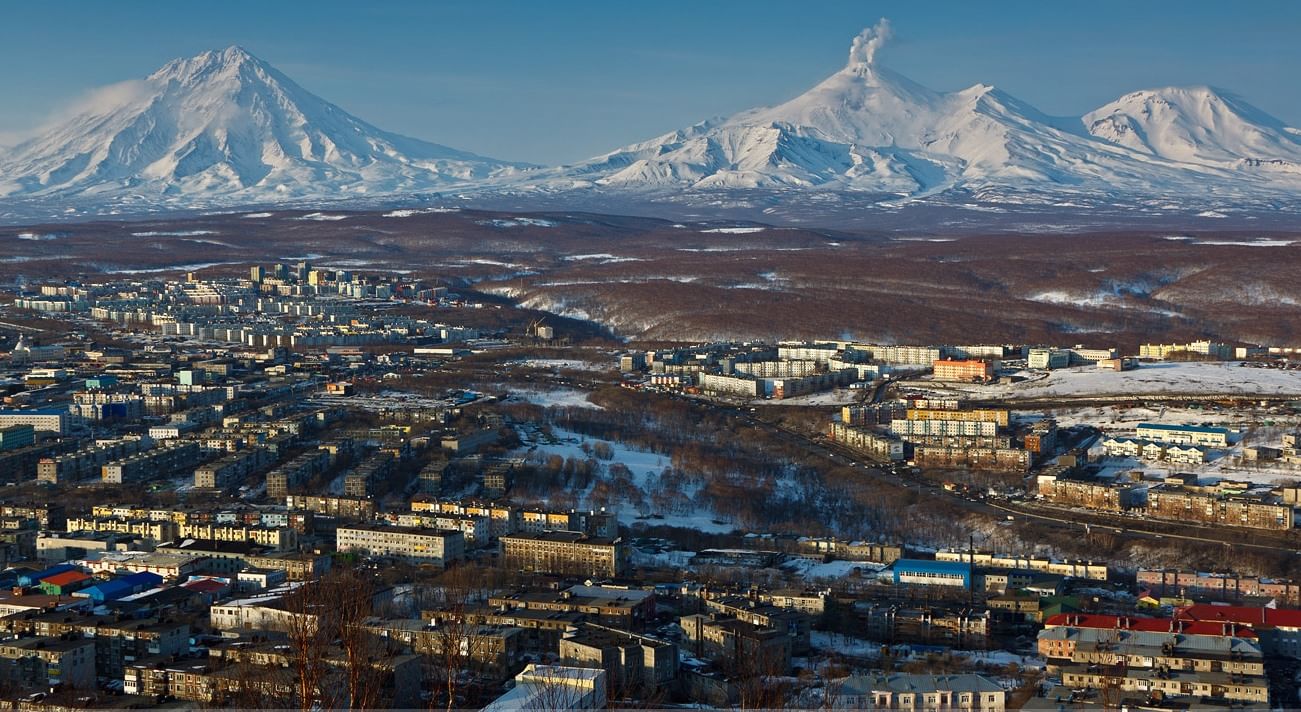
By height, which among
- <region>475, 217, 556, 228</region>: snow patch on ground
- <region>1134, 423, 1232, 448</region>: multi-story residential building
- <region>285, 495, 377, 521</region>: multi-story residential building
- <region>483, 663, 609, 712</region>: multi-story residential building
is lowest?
<region>285, 495, 377, 521</region>: multi-story residential building

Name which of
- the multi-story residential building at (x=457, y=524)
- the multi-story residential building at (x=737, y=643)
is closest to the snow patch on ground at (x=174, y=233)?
the multi-story residential building at (x=457, y=524)

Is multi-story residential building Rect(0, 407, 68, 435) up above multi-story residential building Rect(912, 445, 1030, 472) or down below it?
above

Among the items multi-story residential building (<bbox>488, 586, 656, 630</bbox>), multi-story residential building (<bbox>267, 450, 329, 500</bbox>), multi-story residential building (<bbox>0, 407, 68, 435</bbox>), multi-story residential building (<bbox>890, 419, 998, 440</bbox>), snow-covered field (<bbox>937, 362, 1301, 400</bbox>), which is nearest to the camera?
multi-story residential building (<bbox>488, 586, 656, 630</bbox>)

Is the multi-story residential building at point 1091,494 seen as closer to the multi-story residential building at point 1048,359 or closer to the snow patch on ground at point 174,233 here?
the multi-story residential building at point 1048,359

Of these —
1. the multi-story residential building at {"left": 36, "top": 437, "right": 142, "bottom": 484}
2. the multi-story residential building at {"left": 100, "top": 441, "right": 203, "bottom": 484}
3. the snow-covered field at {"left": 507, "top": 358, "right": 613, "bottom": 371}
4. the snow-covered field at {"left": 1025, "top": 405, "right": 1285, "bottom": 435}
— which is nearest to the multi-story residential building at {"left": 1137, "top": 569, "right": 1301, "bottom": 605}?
the snow-covered field at {"left": 1025, "top": 405, "right": 1285, "bottom": 435}

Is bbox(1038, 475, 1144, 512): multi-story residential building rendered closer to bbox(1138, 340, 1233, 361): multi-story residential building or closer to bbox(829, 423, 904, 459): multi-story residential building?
bbox(829, 423, 904, 459): multi-story residential building

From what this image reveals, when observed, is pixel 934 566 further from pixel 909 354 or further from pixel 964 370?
pixel 909 354
